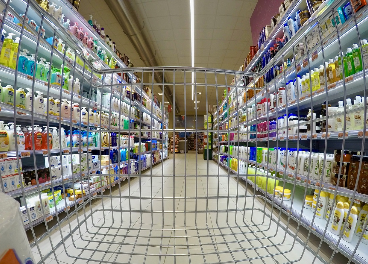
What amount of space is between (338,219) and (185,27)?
19.5 ft

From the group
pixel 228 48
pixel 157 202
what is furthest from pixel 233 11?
pixel 157 202

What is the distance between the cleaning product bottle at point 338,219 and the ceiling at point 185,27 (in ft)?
12.5

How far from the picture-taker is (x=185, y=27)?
20.5 feet

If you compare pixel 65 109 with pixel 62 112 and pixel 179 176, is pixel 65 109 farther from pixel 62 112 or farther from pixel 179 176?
pixel 179 176

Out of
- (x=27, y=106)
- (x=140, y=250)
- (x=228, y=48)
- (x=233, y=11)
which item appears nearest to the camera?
(x=140, y=250)

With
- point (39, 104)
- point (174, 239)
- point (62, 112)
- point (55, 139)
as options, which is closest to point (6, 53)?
point (39, 104)

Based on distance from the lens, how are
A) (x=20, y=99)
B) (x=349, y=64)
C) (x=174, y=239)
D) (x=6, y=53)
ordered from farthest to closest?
(x=20, y=99) < (x=6, y=53) < (x=349, y=64) < (x=174, y=239)

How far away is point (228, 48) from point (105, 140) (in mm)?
5717

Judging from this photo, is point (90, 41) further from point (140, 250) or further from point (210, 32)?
point (210, 32)

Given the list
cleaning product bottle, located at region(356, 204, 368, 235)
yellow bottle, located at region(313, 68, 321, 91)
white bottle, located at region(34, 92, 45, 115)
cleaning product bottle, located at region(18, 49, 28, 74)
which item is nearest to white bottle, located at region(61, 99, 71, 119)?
white bottle, located at region(34, 92, 45, 115)

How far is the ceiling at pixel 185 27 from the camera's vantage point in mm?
5309

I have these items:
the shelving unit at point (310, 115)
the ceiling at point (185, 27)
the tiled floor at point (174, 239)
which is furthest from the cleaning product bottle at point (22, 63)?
the ceiling at point (185, 27)

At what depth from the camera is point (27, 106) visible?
221cm

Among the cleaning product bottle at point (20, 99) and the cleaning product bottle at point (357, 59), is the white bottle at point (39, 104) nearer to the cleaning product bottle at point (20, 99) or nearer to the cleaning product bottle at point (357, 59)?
the cleaning product bottle at point (20, 99)
